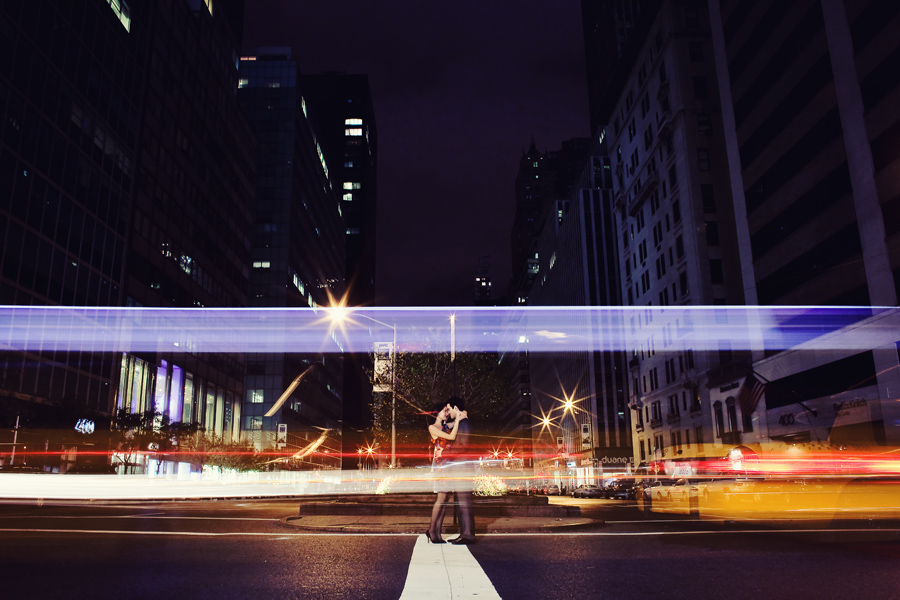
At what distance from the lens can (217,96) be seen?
73.6m

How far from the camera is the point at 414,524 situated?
459 inches

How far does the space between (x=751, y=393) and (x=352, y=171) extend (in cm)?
14726

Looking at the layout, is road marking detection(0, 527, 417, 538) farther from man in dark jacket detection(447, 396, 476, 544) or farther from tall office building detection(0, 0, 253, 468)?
tall office building detection(0, 0, 253, 468)

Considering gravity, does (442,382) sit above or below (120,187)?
below

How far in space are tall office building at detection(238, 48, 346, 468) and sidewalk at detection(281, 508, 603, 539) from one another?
6830cm

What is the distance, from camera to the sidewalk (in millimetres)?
10820

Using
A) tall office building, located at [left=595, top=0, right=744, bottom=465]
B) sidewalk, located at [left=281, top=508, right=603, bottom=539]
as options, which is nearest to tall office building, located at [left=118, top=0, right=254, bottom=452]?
sidewalk, located at [left=281, top=508, right=603, bottom=539]

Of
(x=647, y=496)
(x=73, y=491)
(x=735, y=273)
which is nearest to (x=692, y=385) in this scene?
(x=735, y=273)

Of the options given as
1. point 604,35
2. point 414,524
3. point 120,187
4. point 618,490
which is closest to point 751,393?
point 618,490

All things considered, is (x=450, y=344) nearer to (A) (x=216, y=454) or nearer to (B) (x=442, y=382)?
(B) (x=442, y=382)

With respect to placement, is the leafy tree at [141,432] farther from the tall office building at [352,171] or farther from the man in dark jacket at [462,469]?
the tall office building at [352,171]

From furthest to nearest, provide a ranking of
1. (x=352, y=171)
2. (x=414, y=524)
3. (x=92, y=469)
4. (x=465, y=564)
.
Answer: (x=352, y=171) < (x=92, y=469) < (x=414, y=524) < (x=465, y=564)

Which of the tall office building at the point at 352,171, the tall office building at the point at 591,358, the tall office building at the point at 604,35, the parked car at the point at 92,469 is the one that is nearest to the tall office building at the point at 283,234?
the tall office building at the point at 591,358

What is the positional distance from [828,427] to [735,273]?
64.5ft
